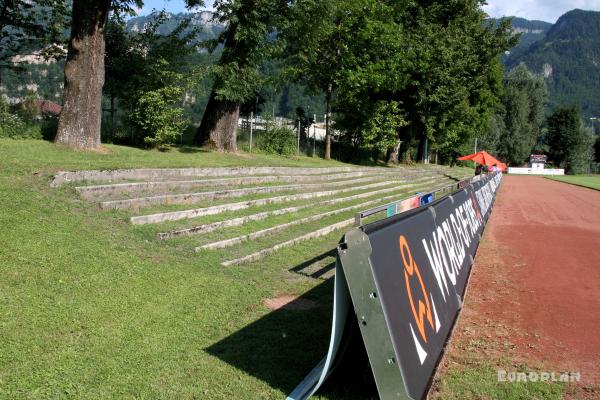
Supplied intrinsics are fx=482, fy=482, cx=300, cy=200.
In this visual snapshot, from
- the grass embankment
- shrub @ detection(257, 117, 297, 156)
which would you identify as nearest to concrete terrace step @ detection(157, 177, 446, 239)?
the grass embankment

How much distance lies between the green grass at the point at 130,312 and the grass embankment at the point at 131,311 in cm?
1

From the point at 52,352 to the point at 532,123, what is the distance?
96.1 m

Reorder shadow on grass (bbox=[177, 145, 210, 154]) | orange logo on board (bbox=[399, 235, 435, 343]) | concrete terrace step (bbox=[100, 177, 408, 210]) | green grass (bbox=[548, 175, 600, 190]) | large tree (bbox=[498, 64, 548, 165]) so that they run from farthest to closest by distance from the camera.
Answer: large tree (bbox=[498, 64, 548, 165]), green grass (bbox=[548, 175, 600, 190]), shadow on grass (bbox=[177, 145, 210, 154]), concrete terrace step (bbox=[100, 177, 408, 210]), orange logo on board (bbox=[399, 235, 435, 343])

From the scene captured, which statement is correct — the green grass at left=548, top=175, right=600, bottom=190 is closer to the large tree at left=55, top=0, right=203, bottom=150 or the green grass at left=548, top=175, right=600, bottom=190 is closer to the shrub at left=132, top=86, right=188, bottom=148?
the shrub at left=132, top=86, right=188, bottom=148

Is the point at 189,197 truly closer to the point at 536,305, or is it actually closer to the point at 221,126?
the point at 536,305

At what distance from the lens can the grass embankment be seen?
12.6ft

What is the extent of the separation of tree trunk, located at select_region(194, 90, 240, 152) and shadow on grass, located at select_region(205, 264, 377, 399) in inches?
547

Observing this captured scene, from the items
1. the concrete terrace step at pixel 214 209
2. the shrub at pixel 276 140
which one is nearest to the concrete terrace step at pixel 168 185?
the concrete terrace step at pixel 214 209

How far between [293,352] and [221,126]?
15.3 m

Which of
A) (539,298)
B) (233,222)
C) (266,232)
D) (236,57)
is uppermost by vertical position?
(236,57)

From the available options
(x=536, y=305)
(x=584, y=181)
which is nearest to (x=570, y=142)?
(x=584, y=181)

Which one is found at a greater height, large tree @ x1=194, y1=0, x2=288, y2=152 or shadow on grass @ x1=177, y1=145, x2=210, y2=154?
large tree @ x1=194, y1=0, x2=288, y2=152

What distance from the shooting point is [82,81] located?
1286cm

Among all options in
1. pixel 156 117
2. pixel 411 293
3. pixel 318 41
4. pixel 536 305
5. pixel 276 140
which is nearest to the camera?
pixel 411 293
